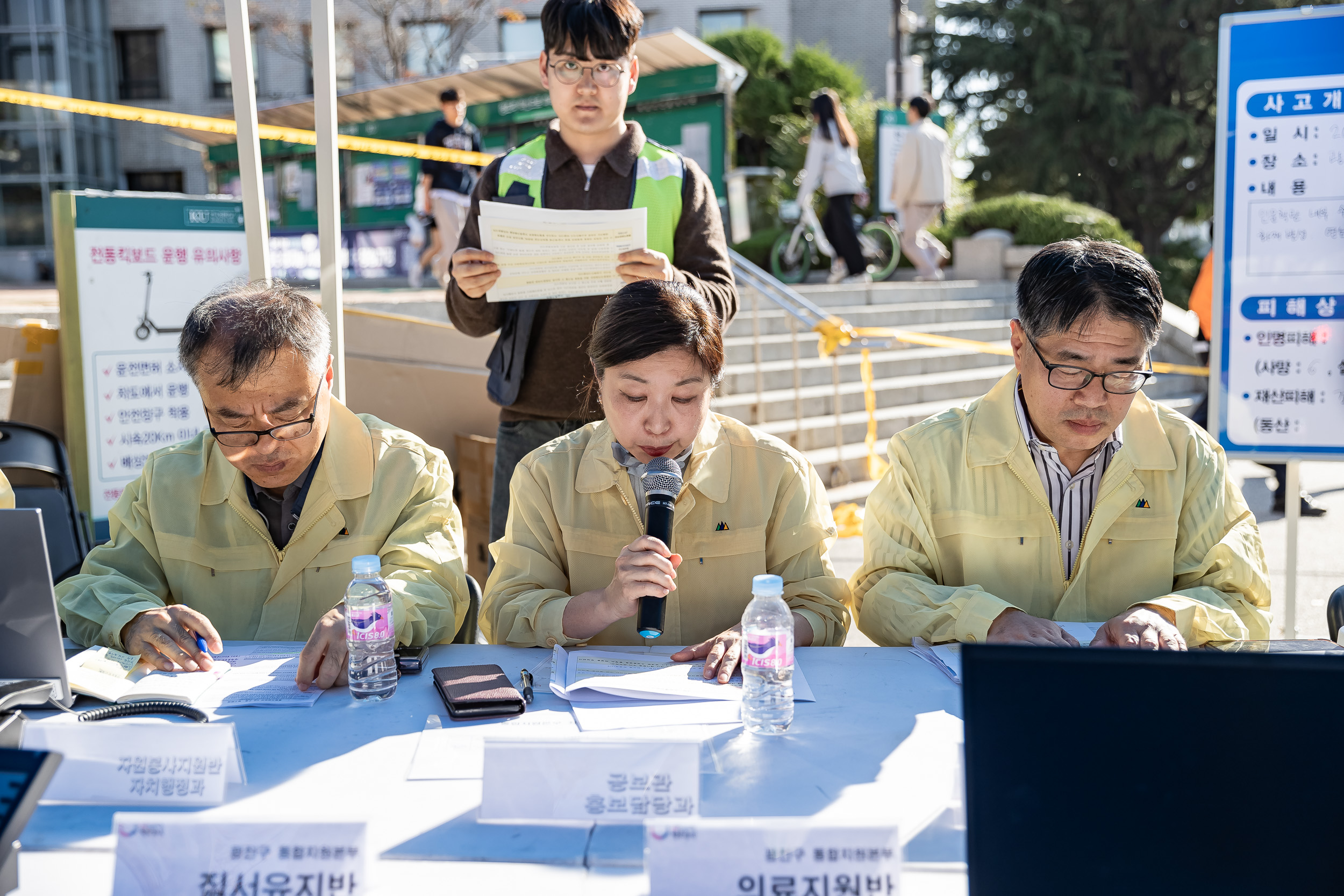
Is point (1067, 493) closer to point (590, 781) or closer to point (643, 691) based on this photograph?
point (643, 691)

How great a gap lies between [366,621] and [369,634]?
3cm

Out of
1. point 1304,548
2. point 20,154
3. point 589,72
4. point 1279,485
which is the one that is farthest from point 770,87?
point 589,72

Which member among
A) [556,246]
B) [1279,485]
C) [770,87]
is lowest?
[1279,485]

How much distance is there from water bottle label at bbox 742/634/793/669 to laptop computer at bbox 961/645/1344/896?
62 centimetres

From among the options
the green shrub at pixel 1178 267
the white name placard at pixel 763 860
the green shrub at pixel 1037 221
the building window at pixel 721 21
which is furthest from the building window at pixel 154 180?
the white name placard at pixel 763 860

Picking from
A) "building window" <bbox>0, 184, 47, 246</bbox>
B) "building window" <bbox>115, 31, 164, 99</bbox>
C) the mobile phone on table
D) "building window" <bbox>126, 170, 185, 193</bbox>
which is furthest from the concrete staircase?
"building window" <bbox>115, 31, 164, 99</bbox>

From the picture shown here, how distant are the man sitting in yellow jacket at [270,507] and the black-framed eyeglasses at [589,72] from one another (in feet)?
3.08

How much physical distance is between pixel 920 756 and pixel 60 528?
296 cm

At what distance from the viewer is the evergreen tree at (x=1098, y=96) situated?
1997cm

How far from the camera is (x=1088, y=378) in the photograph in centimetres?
222

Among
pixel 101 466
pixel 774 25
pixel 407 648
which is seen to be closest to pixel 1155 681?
pixel 407 648

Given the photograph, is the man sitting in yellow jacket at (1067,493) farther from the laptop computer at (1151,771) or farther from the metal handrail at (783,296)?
the metal handrail at (783,296)

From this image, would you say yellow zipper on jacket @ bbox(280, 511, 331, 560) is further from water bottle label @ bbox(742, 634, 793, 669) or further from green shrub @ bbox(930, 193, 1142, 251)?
green shrub @ bbox(930, 193, 1142, 251)

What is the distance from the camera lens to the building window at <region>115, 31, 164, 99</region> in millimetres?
25469
